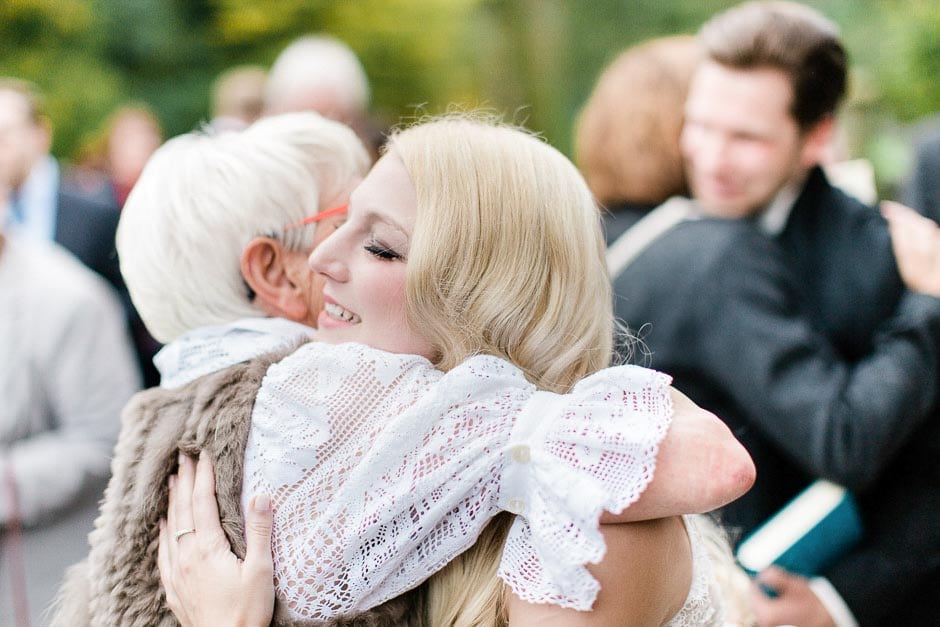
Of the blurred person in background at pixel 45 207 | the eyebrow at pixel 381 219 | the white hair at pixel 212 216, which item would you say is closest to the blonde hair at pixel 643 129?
the white hair at pixel 212 216

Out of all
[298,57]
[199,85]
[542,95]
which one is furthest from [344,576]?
[199,85]

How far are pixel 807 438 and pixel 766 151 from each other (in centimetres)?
79

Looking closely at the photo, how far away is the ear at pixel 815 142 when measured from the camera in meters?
2.66

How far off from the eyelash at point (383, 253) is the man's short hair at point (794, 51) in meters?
1.42

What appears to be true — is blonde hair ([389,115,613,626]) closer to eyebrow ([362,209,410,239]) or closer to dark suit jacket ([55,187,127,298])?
eyebrow ([362,209,410,239])

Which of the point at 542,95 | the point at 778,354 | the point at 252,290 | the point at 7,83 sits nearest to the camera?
the point at 252,290

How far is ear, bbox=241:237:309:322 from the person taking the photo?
1.90 m

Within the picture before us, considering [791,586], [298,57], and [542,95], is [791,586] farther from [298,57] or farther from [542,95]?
[542,95]

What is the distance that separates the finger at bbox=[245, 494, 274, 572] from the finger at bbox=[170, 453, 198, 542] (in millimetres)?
126

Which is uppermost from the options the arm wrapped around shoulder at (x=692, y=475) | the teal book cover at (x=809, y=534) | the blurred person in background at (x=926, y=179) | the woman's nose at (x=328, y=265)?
the woman's nose at (x=328, y=265)

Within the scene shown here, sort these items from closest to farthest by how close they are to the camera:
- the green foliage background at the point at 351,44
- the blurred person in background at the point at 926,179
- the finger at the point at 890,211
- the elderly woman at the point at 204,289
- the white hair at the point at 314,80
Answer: the elderly woman at the point at 204,289
the finger at the point at 890,211
the blurred person in background at the point at 926,179
the white hair at the point at 314,80
the green foliage background at the point at 351,44

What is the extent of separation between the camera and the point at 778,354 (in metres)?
2.33

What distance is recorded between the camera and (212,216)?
1874 mm

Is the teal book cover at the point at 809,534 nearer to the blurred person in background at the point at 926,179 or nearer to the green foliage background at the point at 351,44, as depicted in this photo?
the blurred person in background at the point at 926,179
